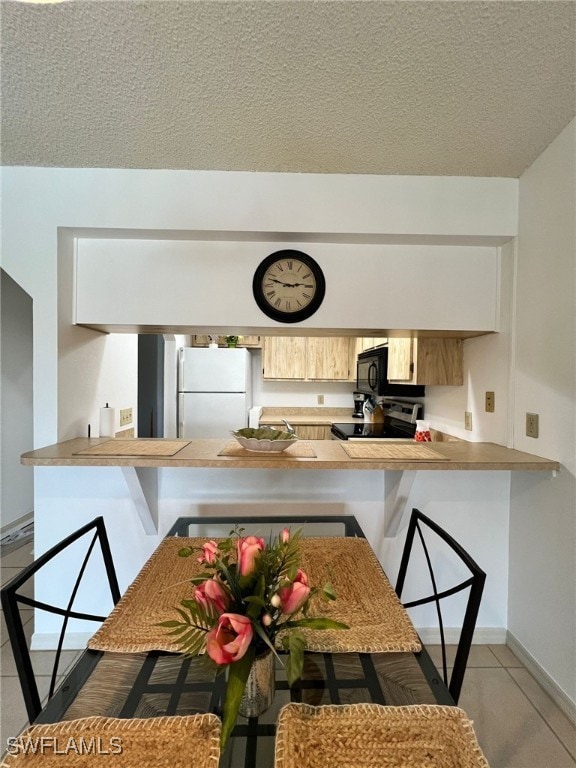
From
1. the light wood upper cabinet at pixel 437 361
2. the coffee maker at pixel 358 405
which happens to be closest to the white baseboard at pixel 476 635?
the light wood upper cabinet at pixel 437 361

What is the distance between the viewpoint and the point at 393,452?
1729mm

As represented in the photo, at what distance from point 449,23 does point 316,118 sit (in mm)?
498

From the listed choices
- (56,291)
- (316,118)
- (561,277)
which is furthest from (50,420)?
(561,277)

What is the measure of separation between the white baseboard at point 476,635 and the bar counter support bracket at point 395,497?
0.53m

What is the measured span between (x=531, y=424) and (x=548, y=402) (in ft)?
0.46

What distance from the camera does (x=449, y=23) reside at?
1.06m

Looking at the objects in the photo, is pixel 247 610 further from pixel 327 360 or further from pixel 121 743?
pixel 327 360

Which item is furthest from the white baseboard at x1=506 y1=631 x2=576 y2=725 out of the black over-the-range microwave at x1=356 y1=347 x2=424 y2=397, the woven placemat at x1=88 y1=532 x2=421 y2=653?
the black over-the-range microwave at x1=356 y1=347 x2=424 y2=397

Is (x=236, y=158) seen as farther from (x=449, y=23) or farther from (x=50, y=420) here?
(x=50, y=420)

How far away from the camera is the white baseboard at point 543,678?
1.49 meters

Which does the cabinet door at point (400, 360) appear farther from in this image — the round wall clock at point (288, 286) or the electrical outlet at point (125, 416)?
the electrical outlet at point (125, 416)

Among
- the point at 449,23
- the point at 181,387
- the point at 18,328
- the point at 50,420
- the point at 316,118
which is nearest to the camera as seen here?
the point at 449,23

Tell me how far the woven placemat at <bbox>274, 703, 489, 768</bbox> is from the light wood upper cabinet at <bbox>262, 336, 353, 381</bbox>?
3763 millimetres

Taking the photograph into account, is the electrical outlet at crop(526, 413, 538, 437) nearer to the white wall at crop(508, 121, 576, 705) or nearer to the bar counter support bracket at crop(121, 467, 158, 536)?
the white wall at crop(508, 121, 576, 705)
